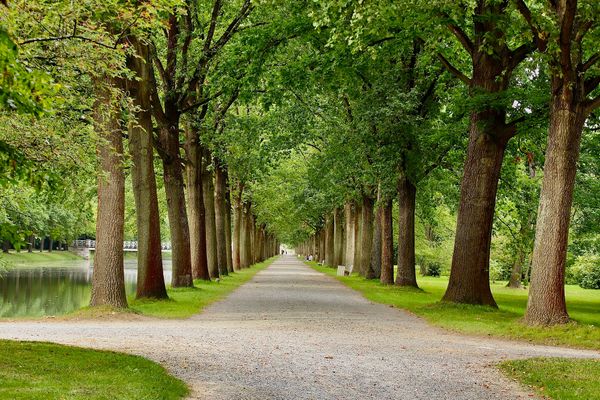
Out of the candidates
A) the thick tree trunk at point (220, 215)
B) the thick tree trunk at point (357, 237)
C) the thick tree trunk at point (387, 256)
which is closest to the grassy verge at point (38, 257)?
the thick tree trunk at point (220, 215)

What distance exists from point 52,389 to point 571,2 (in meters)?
11.7

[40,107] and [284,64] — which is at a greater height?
[284,64]

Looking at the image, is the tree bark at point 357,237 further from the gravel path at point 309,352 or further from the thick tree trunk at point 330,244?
the gravel path at point 309,352

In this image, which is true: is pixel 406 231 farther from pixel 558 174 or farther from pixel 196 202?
pixel 558 174

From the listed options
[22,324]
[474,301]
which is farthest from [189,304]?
[474,301]

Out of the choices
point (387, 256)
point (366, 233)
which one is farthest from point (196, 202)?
point (366, 233)

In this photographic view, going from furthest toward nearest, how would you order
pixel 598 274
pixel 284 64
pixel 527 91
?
pixel 598 274, pixel 284 64, pixel 527 91

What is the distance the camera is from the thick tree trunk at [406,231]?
28.5 m

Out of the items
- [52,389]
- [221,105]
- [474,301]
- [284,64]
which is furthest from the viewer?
[221,105]

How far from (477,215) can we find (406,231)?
9196 mm

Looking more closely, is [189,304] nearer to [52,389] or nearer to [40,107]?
[52,389]

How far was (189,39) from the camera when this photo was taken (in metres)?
22.1

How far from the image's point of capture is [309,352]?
11.1 m

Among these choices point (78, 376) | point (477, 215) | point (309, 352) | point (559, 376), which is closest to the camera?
point (78, 376)
